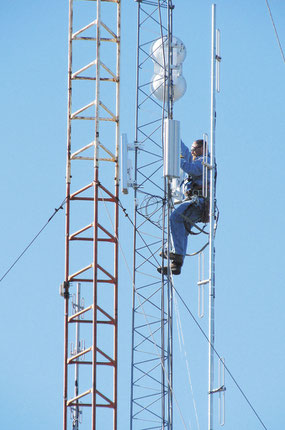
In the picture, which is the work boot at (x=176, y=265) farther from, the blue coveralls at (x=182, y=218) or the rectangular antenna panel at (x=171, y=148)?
the rectangular antenna panel at (x=171, y=148)

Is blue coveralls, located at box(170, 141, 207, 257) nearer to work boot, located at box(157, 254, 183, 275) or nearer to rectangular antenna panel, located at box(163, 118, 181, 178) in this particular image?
work boot, located at box(157, 254, 183, 275)

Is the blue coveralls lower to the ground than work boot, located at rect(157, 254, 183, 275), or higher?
higher

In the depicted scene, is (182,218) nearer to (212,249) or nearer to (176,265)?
(176,265)

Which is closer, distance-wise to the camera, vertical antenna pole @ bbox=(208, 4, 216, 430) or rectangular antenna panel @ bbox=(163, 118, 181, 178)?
vertical antenna pole @ bbox=(208, 4, 216, 430)

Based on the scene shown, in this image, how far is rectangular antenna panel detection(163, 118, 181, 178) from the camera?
25.4 meters

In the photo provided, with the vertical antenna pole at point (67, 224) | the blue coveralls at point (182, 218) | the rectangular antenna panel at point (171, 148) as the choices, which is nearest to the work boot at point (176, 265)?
the blue coveralls at point (182, 218)

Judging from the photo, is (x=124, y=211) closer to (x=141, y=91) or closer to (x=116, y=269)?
(x=116, y=269)

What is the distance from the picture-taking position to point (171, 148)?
83.5 feet

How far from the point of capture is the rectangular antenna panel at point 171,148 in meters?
25.4

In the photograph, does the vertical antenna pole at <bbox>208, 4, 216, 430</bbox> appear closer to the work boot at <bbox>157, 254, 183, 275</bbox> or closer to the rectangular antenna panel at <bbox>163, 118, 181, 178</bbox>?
the rectangular antenna panel at <bbox>163, 118, 181, 178</bbox>

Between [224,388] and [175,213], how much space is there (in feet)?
16.3

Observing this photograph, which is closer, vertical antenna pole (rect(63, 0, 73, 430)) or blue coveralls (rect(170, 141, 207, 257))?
vertical antenna pole (rect(63, 0, 73, 430))

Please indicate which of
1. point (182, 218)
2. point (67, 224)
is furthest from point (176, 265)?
point (67, 224)

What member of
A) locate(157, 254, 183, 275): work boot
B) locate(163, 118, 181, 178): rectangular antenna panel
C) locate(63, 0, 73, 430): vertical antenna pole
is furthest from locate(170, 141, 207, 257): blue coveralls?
locate(63, 0, 73, 430): vertical antenna pole
